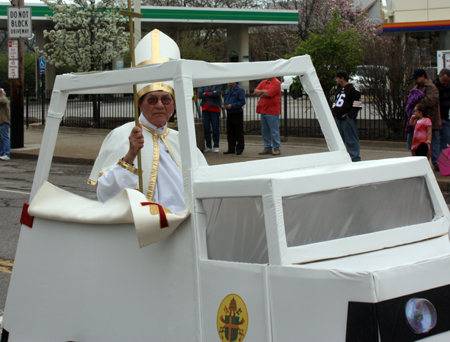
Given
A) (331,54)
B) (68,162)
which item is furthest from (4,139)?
(331,54)

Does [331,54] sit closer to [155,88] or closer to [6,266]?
[6,266]

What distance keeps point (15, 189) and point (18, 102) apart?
6094 millimetres

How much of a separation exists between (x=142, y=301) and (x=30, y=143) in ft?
50.9

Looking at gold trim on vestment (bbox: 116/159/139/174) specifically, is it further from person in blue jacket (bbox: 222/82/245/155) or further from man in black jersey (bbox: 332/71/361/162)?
person in blue jacket (bbox: 222/82/245/155)

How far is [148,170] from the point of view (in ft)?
10.2

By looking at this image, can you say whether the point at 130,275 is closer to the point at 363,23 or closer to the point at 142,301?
the point at 142,301

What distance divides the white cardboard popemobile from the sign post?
510 inches

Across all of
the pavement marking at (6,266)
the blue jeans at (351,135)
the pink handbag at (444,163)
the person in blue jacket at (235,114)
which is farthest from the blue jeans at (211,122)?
the pavement marking at (6,266)

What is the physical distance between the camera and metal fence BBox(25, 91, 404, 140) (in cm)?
1551

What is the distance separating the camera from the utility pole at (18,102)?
1520cm

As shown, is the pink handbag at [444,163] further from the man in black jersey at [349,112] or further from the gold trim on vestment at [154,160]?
the gold trim on vestment at [154,160]

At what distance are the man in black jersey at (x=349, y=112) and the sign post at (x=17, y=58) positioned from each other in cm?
821

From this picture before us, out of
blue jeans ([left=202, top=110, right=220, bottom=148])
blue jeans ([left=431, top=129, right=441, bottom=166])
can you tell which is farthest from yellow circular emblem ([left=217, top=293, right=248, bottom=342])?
blue jeans ([left=202, top=110, right=220, bottom=148])

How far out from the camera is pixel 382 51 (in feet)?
47.5
